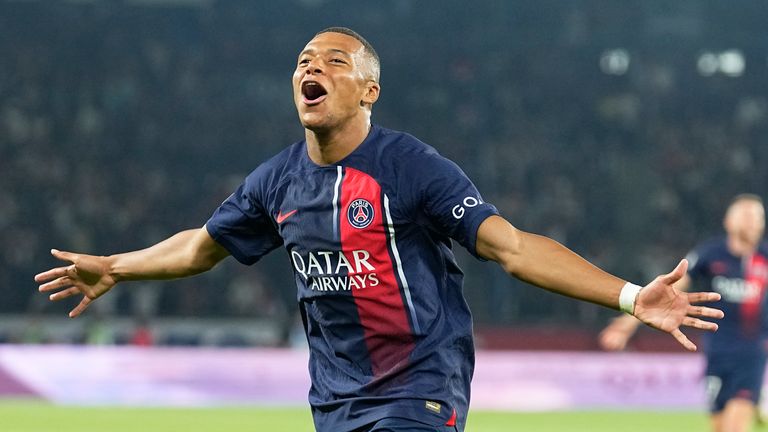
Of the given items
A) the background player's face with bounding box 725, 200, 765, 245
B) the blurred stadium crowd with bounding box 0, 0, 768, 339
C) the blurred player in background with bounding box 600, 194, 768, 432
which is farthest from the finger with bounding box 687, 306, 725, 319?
the blurred stadium crowd with bounding box 0, 0, 768, 339

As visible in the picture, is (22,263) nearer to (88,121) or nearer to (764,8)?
(88,121)

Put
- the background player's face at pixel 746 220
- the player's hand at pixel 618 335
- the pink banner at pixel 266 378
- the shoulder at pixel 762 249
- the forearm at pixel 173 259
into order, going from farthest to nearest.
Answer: the pink banner at pixel 266 378 → the shoulder at pixel 762 249 → the background player's face at pixel 746 220 → the player's hand at pixel 618 335 → the forearm at pixel 173 259

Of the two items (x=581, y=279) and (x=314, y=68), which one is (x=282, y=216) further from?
(x=581, y=279)

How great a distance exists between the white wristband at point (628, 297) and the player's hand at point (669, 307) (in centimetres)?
1

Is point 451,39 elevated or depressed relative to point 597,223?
elevated

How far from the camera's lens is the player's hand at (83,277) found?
5223 millimetres

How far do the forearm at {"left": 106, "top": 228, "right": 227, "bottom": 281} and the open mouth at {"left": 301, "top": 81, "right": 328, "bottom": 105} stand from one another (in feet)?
2.62

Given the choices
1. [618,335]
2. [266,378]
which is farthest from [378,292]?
[266,378]

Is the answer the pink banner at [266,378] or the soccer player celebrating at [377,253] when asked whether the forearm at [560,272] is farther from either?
the pink banner at [266,378]

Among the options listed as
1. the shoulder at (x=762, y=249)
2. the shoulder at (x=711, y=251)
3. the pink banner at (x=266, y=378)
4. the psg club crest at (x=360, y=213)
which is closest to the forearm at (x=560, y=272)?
the psg club crest at (x=360, y=213)

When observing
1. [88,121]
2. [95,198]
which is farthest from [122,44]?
[95,198]

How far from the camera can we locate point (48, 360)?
56.5 feet

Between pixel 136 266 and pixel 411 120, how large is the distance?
19417 millimetres

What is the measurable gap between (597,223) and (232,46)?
7.43 meters
